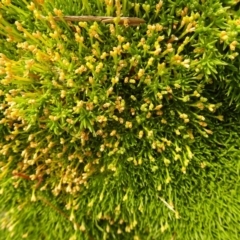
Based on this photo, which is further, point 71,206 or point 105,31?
point 71,206

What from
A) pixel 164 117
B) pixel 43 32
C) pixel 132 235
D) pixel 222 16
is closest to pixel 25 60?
pixel 43 32

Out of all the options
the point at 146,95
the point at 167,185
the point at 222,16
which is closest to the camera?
the point at 222,16

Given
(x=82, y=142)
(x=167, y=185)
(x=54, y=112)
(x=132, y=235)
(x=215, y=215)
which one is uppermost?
(x=54, y=112)

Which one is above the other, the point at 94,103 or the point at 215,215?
the point at 94,103

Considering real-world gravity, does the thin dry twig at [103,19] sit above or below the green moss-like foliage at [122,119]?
above

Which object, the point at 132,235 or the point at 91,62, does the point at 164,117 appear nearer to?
the point at 91,62

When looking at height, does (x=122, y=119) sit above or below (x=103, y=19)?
below

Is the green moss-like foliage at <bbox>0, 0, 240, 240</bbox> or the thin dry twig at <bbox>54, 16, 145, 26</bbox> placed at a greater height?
the thin dry twig at <bbox>54, 16, 145, 26</bbox>

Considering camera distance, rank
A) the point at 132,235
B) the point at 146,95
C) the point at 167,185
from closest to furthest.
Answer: the point at 146,95, the point at 167,185, the point at 132,235
